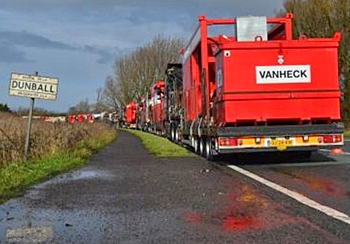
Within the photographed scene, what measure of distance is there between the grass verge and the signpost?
1130 mm

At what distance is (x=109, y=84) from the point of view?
9538 centimetres

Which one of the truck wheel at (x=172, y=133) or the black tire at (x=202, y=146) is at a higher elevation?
the truck wheel at (x=172, y=133)

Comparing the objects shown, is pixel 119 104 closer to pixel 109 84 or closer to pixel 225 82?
pixel 109 84

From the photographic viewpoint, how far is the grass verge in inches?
505

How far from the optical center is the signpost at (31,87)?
18.8m

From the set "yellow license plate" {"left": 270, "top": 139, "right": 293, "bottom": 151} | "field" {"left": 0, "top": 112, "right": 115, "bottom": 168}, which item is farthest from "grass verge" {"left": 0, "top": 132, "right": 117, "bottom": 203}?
"yellow license plate" {"left": 270, "top": 139, "right": 293, "bottom": 151}

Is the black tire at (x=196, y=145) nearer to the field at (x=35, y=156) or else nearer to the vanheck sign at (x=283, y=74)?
the field at (x=35, y=156)

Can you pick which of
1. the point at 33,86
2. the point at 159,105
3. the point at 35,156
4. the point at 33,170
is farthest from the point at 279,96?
the point at 159,105

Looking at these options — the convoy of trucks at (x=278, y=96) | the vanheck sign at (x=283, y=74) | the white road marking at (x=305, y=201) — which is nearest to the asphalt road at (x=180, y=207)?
the white road marking at (x=305, y=201)

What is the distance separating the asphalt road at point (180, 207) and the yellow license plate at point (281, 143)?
497mm

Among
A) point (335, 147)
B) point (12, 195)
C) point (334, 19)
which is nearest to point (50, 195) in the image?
point (12, 195)

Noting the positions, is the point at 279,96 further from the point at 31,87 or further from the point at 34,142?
the point at 34,142

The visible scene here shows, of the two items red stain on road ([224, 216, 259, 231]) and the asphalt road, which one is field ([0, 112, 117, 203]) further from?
red stain on road ([224, 216, 259, 231])

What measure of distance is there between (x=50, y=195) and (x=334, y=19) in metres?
35.1
